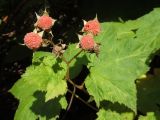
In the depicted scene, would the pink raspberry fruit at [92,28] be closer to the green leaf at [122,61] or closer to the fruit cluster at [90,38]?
the fruit cluster at [90,38]

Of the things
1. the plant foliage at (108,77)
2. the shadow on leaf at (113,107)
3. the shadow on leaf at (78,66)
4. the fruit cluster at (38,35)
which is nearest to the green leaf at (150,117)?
the plant foliage at (108,77)

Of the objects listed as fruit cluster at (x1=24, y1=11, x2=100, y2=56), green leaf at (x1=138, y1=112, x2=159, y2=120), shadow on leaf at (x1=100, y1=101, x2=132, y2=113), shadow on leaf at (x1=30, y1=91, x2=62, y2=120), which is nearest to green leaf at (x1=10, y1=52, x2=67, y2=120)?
shadow on leaf at (x1=30, y1=91, x2=62, y2=120)

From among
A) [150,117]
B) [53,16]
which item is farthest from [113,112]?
[53,16]

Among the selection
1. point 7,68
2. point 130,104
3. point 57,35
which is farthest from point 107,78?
point 7,68

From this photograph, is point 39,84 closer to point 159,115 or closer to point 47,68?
point 47,68

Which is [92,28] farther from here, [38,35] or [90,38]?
[38,35]

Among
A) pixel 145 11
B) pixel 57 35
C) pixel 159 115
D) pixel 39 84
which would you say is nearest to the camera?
pixel 39 84
